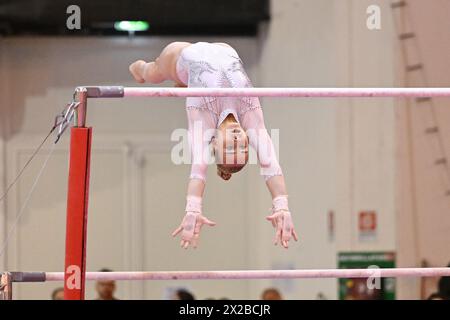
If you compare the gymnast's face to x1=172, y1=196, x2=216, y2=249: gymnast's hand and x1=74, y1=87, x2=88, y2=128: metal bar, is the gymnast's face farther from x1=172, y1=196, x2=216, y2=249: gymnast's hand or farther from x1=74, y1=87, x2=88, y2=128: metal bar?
x1=74, y1=87, x2=88, y2=128: metal bar

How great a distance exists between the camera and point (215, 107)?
137 inches

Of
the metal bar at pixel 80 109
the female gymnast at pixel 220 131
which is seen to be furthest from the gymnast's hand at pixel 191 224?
the metal bar at pixel 80 109

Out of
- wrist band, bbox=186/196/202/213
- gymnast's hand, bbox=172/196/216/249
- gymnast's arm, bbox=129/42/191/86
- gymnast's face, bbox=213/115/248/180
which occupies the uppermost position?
gymnast's arm, bbox=129/42/191/86

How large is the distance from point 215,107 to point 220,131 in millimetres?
112

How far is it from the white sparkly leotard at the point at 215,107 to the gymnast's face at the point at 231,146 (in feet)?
0.14

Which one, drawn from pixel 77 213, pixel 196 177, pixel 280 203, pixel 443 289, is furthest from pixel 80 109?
pixel 443 289

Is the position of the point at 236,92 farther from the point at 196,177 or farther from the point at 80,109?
the point at 80,109

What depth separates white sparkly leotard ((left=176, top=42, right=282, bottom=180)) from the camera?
3410mm

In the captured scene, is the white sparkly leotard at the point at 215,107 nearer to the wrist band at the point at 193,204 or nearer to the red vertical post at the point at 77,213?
the wrist band at the point at 193,204

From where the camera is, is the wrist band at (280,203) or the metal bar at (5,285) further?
the wrist band at (280,203)

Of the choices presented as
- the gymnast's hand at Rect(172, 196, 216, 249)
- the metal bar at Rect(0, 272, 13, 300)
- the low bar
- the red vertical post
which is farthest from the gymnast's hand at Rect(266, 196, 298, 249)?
the metal bar at Rect(0, 272, 13, 300)

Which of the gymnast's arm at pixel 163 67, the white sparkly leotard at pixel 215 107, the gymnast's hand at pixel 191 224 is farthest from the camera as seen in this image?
the gymnast's arm at pixel 163 67

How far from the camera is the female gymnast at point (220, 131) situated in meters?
3.33
